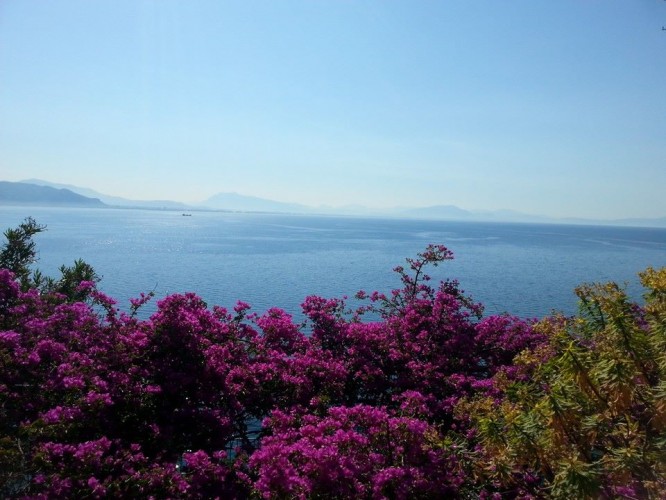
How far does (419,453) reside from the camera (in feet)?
22.6

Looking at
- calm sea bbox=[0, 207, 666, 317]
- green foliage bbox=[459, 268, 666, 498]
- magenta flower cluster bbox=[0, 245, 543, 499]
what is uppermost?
green foliage bbox=[459, 268, 666, 498]

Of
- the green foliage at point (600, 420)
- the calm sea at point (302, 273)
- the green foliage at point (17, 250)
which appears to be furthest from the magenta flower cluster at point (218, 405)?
the calm sea at point (302, 273)

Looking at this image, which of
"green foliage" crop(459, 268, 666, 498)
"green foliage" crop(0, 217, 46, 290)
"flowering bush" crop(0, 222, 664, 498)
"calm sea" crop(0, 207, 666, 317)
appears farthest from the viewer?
"calm sea" crop(0, 207, 666, 317)

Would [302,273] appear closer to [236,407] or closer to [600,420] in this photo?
[236,407]

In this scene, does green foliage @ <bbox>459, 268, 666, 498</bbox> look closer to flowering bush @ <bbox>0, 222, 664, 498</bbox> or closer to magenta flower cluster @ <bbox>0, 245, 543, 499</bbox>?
flowering bush @ <bbox>0, 222, 664, 498</bbox>

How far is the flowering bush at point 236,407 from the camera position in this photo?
618cm

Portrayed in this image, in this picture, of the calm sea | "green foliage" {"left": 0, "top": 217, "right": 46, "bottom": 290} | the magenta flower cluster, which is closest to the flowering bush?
the magenta flower cluster

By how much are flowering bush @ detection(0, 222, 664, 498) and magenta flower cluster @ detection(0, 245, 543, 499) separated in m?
0.03

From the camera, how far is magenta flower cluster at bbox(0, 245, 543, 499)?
6.22 metres

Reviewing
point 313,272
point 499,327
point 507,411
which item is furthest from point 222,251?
point 507,411

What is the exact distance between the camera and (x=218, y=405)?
8859 mm

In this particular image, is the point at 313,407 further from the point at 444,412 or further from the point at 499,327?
the point at 499,327

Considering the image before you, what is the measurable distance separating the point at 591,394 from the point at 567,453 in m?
0.83

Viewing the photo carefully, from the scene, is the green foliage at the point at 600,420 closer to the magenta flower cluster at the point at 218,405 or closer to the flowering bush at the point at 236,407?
the flowering bush at the point at 236,407
